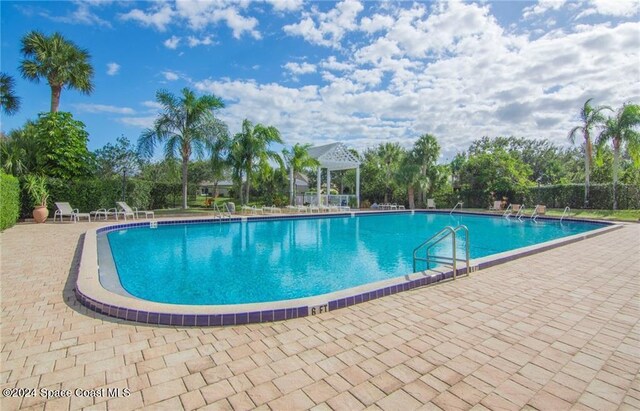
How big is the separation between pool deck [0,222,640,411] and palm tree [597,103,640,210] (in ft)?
61.9

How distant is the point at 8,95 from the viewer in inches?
623

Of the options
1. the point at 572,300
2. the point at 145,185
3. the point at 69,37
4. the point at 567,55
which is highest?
the point at 69,37

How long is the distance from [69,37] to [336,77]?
1410 cm

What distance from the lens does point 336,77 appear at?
16.6m

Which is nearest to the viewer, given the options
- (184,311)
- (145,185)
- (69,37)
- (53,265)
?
(184,311)

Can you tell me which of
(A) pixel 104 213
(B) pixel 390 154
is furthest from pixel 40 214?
(B) pixel 390 154

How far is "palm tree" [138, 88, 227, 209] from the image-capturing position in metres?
17.4

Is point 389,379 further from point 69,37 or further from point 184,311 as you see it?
point 69,37

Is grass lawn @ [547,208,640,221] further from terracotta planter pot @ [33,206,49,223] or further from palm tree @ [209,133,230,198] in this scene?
terracotta planter pot @ [33,206,49,223]

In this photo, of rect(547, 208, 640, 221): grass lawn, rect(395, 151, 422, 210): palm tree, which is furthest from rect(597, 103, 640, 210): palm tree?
rect(395, 151, 422, 210): palm tree

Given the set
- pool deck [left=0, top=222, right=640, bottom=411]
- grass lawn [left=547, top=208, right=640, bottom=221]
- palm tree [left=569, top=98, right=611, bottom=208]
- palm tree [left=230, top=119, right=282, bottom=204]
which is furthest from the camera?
palm tree [left=230, top=119, right=282, bottom=204]

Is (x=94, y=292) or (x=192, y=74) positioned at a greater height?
(x=192, y=74)

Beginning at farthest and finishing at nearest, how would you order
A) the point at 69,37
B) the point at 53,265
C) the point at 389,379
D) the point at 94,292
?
the point at 69,37, the point at 53,265, the point at 94,292, the point at 389,379

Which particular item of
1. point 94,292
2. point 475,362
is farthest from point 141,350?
point 475,362
